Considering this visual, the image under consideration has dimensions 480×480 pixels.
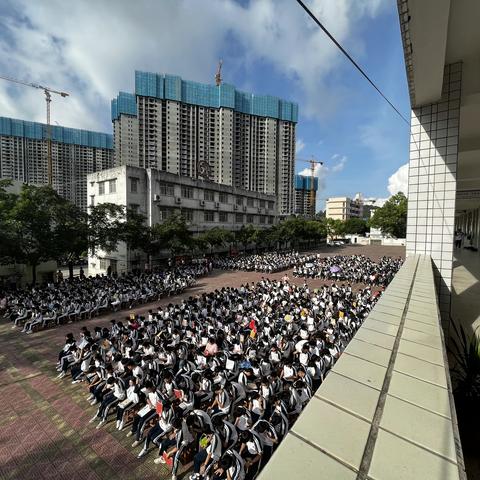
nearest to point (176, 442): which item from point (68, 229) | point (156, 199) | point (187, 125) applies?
point (68, 229)

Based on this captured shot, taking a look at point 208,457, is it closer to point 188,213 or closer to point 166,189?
point 166,189

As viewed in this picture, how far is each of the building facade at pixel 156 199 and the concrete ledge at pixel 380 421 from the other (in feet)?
78.0

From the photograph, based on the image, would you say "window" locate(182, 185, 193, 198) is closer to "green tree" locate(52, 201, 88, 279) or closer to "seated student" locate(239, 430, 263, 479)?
"green tree" locate(52, 201, 88, 279)

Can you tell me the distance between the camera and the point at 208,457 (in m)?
3.98

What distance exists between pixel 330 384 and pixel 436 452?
71cm

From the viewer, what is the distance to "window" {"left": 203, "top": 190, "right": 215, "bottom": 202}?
31.9m

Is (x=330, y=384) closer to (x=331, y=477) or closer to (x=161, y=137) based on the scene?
(x=331, y=477)

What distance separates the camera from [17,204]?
47.8 ft

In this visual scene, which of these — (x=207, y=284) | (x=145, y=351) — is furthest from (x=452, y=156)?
(x=207, y=284)

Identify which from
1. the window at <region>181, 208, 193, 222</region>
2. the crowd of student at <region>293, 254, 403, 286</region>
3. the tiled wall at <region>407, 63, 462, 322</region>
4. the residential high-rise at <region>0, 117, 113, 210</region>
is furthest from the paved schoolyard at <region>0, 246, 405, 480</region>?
the residential high-rise at <region>0, 117, 113, 210</region>

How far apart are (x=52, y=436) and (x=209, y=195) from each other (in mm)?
28965

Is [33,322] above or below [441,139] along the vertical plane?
below

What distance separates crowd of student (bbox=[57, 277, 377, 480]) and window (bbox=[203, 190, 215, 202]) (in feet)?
75.1

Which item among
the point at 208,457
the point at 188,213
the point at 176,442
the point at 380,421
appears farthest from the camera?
the point at 188,213
